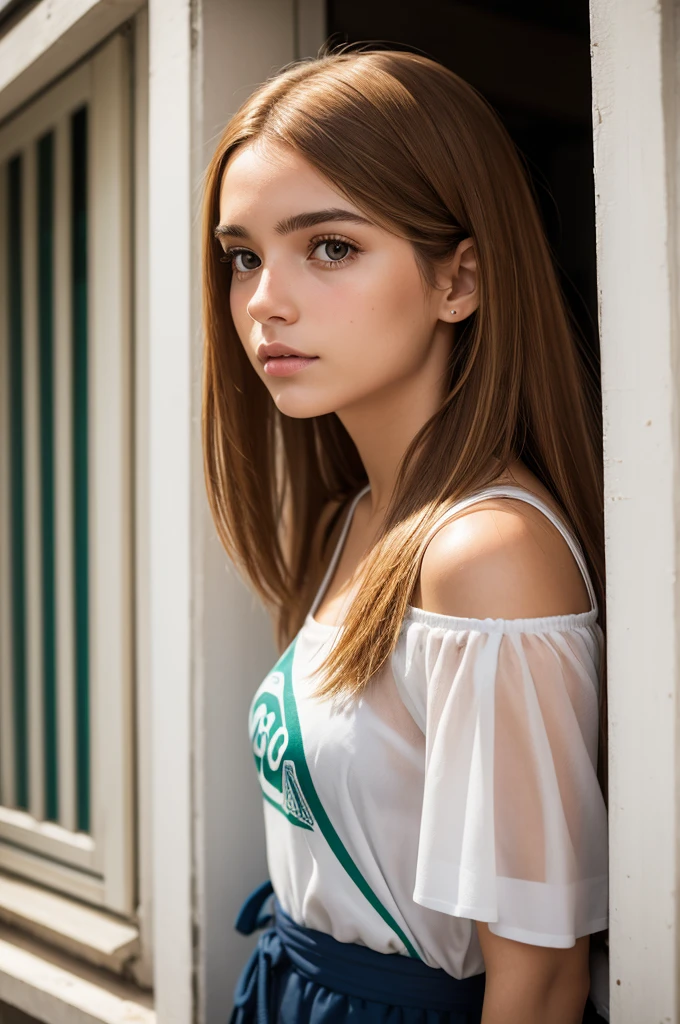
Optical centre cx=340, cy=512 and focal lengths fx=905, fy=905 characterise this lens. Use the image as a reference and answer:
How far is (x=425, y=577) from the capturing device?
3.10ft

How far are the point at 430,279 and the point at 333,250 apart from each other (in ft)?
0.40

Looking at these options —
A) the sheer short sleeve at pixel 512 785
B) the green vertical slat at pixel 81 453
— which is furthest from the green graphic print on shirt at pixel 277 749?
the green vertical slat at pixel 81 453

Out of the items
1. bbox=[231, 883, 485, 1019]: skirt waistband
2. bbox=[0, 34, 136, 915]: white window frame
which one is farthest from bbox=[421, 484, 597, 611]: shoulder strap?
bbox=[0, 34, 136, 915]: white window frame

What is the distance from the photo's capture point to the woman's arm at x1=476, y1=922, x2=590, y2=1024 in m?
0.89

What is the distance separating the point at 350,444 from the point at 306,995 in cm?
82

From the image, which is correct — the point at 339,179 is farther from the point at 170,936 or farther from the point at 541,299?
the point at 170,936

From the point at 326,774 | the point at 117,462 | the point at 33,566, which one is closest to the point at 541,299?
the point at 326,774

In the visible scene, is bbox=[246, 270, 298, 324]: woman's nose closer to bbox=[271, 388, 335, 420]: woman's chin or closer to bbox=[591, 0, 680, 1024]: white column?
bbox=[271, 388, 335, 420]: woman's chin

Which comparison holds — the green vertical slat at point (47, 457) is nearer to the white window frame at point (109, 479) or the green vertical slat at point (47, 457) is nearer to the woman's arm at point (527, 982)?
the white window frame at point (109, 479)

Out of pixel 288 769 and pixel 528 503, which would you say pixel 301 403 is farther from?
pixel 288 769

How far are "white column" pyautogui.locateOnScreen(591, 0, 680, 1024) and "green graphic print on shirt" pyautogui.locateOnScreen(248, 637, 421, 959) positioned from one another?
0.34 metres

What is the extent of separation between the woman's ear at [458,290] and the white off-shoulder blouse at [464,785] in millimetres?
246

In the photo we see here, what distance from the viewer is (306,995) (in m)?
1.16

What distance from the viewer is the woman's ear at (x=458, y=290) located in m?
1.09
